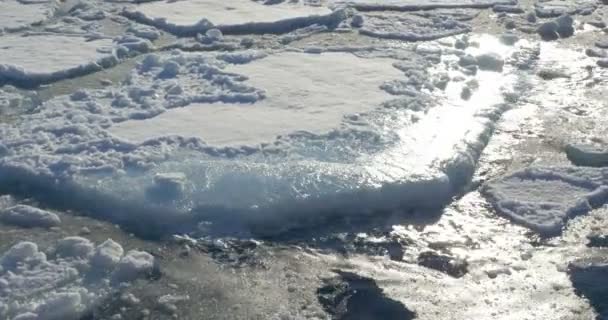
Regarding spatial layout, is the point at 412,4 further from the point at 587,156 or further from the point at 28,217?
the point at 28,217

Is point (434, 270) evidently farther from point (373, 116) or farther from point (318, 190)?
point (373, 116)

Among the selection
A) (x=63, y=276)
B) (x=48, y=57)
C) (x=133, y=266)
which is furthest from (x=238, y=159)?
(x=48, y=57)

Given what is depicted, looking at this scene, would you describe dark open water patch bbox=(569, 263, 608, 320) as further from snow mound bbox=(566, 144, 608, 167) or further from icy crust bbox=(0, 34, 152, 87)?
icy crust bbox=(0, 34, 152, 87)

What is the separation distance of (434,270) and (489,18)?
4099 millimetres

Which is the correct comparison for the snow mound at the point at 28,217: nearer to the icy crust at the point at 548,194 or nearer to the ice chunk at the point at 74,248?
the ice chunk at the point at 74,248

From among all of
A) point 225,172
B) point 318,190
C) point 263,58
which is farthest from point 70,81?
point 318,190

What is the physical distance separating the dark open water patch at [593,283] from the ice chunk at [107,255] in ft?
7.02

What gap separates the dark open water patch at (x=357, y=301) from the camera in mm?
3809

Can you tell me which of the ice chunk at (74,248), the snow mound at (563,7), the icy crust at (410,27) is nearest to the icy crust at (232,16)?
the icy crust at (410,27)

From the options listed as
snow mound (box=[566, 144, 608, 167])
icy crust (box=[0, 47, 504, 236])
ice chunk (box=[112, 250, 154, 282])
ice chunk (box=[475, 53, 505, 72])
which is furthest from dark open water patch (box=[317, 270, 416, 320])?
ice chunk (box=[475, 53, 505, 72])

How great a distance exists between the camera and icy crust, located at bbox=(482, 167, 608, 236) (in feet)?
14.9

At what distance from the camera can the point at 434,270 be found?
414cm

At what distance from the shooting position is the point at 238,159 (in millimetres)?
4902

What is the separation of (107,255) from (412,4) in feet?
15.6
